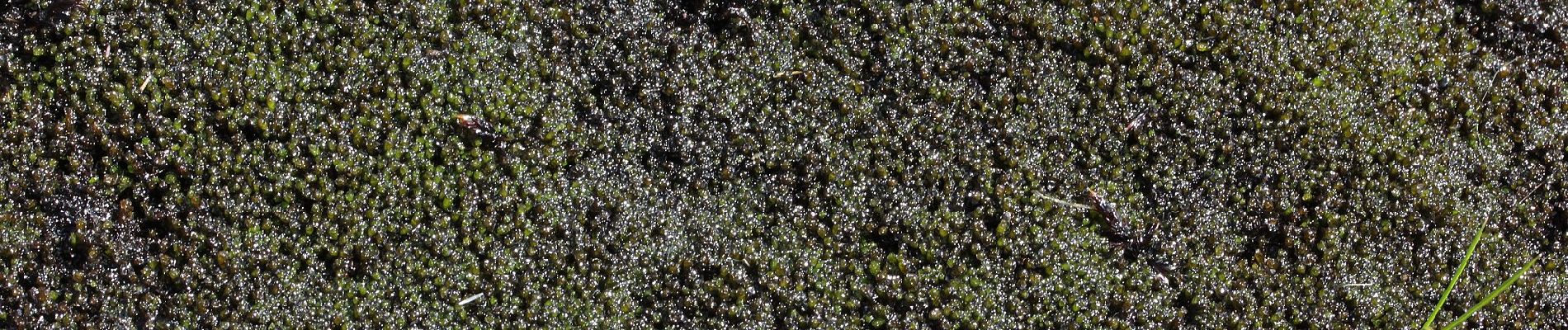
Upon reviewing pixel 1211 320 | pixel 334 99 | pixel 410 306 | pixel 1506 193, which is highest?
pixel 1506 193

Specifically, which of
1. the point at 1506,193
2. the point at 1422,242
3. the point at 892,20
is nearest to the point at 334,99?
the point at 892,20

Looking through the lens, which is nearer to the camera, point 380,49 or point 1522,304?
point 380,49

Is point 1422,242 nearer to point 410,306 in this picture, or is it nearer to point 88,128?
point 410,306

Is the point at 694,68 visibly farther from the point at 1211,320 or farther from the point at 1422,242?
the point at 1422,242

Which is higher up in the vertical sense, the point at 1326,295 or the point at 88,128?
the point at 1326,295

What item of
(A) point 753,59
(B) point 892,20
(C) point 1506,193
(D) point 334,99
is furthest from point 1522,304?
(D) point 334,99
